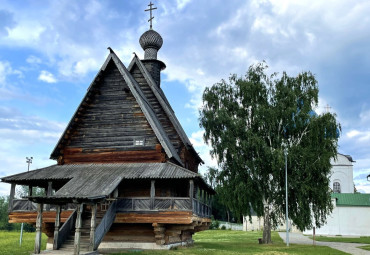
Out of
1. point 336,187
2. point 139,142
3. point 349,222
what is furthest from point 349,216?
point 139,142

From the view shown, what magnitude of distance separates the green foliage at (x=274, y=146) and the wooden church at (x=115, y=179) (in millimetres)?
5273

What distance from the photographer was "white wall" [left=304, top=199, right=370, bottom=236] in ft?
159

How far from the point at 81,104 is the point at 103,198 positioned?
288 inches

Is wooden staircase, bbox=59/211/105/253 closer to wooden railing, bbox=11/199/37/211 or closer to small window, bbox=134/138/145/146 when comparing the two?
wooden railing, bbox=11/199/37/211

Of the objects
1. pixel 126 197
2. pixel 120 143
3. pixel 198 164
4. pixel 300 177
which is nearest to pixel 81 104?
pixel 120 143

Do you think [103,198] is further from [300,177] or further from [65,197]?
[300,177]

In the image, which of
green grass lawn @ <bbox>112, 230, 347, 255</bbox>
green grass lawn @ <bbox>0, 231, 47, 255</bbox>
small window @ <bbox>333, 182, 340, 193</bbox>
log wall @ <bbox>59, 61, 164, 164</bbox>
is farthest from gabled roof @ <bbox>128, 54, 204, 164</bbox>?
small window @ <bbox>333, 182, 340, 193</bbox>

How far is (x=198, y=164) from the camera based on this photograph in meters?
29.4

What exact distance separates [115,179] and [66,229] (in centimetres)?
310

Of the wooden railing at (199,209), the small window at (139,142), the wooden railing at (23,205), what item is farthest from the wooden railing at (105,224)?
the wooden railing at (23,205)

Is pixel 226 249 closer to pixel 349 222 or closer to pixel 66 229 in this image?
pixel 66 229

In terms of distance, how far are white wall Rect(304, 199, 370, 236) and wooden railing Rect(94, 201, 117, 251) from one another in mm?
38773

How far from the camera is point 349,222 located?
161ft

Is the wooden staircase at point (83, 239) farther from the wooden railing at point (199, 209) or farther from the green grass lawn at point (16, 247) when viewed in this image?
the wooden railing at point (199, 209)
